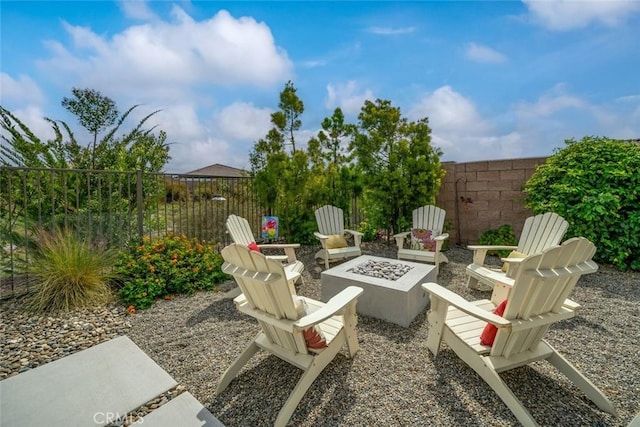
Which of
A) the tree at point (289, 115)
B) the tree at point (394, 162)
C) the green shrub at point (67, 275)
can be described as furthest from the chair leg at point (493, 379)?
the tree at point (289, 115)

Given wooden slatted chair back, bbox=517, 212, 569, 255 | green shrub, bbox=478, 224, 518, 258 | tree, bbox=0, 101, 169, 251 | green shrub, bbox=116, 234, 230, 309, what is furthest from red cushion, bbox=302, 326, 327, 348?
green shrub, bbox=478, 224, 518, 258

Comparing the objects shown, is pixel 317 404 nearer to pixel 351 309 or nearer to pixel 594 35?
pixel 351 309

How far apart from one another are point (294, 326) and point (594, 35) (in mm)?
4943

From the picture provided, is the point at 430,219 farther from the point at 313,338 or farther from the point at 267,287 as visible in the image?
the point at 267,287

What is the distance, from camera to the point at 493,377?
155 centimetres

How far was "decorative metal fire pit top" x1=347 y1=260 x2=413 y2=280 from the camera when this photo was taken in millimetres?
2912

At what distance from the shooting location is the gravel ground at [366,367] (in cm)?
154

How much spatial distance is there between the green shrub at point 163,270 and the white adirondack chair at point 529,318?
9.12ft

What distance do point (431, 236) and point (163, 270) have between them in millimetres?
3569

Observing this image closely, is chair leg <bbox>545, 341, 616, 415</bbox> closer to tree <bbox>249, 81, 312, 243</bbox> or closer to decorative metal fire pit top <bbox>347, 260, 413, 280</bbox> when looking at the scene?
decorative metal fire pit top <bbox>347, 260, 413, 280</bbox>

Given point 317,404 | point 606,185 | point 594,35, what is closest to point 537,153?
point 606,185

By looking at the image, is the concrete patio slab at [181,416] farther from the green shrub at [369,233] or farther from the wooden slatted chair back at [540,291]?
the green shrub at [369,233]

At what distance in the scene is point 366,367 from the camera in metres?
1.92

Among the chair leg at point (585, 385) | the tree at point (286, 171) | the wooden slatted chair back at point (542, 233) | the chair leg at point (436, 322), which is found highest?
the tree at point (286, 171)
